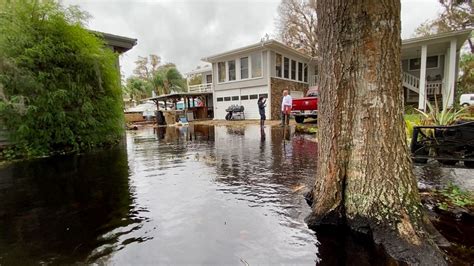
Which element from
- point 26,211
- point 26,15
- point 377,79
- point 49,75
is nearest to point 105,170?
point 26,211

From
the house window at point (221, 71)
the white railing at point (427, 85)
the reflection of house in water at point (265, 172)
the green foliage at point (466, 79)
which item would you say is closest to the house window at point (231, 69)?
the house window at point (221, 71)

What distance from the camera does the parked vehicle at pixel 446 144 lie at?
3.06 metres

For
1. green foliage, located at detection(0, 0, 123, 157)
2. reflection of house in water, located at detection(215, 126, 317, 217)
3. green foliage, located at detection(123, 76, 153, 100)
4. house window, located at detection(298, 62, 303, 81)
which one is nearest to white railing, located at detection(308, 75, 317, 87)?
house window, located at detection(298, 62, 303, 81)

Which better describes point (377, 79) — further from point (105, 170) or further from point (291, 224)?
point (105, 170)

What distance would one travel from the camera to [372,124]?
2180mm

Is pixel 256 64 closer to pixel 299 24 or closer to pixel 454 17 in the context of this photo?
pixel 299 24

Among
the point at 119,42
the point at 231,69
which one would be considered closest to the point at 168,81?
the point at 231,69

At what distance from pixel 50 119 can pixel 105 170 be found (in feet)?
8.50

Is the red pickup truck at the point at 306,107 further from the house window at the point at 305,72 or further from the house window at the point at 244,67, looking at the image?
the house window at the point at 305,72

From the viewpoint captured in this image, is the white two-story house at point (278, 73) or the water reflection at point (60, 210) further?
the white two-story house at point (278, 73)

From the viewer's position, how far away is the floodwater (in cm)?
211

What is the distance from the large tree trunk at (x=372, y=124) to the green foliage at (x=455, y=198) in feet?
3.01

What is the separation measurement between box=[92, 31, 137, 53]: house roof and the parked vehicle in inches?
445

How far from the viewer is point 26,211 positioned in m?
3.06
